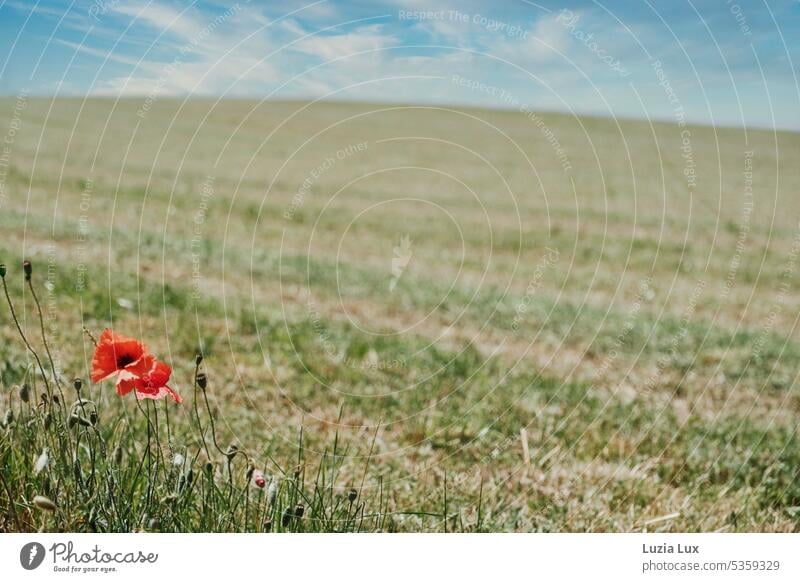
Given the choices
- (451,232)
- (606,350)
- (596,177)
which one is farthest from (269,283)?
(596,177)

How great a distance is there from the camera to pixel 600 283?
8922 millimetres

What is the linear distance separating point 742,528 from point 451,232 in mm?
8624

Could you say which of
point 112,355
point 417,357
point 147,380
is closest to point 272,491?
point 147,380

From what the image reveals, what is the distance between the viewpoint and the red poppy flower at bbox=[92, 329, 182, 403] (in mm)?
2365

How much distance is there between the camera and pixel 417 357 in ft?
17.4

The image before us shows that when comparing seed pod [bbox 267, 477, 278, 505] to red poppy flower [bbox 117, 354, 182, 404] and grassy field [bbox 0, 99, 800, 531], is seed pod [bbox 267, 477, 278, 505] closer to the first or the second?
grassy field [bbox 0, 99, 800, 531]

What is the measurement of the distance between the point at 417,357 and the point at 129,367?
3.06 m

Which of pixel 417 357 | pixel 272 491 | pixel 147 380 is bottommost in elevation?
pixel 417 357

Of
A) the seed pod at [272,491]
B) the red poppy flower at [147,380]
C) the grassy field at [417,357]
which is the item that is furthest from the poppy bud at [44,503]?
the seed pod at [272,491]

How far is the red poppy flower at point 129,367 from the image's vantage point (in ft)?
7.76

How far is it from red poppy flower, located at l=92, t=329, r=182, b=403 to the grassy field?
0.19 m

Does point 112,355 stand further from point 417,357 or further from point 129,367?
point 417,357
